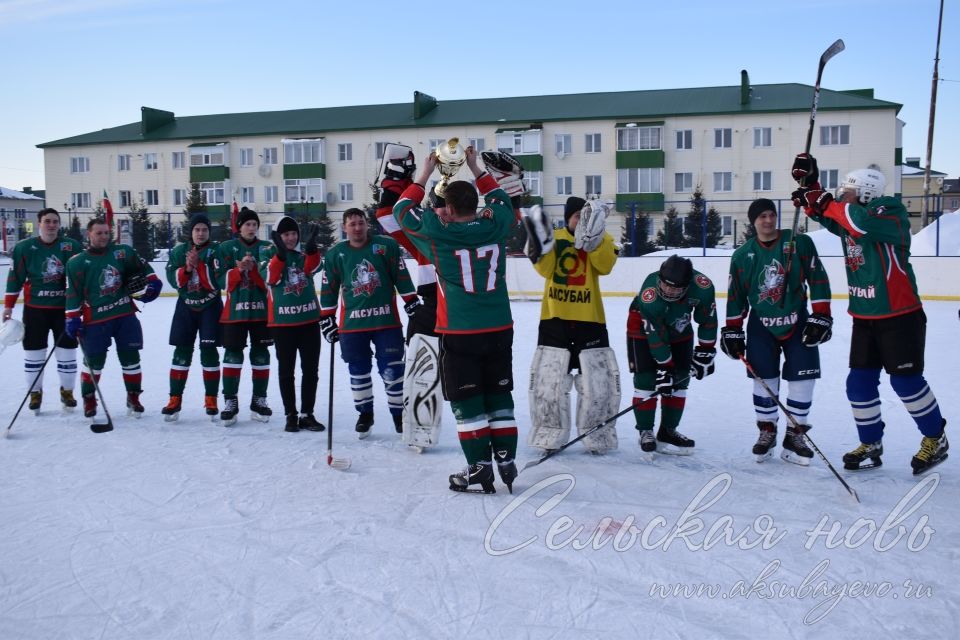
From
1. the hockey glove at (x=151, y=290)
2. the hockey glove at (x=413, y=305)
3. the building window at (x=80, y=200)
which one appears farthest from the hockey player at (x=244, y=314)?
the building window at (x=80, y=200)

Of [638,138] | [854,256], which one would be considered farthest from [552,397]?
[638,138]

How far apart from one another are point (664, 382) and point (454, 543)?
65.4 inches

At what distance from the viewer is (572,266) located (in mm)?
4324

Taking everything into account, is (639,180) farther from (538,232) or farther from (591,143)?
(538,232)

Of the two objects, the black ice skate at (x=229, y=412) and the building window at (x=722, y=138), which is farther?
the building window at (x=722, y=138)

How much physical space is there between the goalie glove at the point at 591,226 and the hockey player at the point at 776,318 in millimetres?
698

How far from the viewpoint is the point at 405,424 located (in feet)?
15.0

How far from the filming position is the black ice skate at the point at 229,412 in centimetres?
519

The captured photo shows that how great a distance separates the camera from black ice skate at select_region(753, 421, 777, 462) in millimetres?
4180

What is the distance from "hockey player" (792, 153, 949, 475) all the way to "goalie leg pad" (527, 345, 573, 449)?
4.60ft

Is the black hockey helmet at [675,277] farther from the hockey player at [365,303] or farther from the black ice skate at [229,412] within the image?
the black ice skate at [229,412]

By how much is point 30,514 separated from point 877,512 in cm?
356

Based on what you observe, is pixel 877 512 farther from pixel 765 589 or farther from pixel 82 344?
pixel 82 344

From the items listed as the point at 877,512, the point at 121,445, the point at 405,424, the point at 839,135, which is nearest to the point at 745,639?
the point at 877,512
